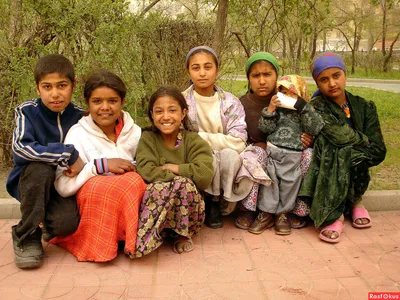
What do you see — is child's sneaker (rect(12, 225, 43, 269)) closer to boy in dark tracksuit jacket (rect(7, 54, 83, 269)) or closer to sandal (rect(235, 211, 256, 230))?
boy in dark tracksuit jacket (rect(7, 54, 83, 269))

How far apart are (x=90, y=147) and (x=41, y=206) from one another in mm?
548

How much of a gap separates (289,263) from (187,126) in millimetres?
1348

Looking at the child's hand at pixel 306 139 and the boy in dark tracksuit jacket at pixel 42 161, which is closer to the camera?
the boy in dark tracksuit jacket at pixel 42 161

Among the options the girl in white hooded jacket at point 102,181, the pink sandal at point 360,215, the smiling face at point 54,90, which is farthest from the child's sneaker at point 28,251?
the pink sandal at point 360,215

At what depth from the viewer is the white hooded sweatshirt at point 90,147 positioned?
3.05m

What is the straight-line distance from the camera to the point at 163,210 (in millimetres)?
3002

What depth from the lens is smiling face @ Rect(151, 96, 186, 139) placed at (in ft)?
Result: 10.7

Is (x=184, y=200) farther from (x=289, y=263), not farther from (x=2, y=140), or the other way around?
(x=2, y=140)

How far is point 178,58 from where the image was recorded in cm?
646

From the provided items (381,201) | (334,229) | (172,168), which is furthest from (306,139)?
(172,168)

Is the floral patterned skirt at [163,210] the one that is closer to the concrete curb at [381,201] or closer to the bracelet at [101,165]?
the bracelet at [101,165]

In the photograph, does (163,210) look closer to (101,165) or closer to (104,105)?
(101,165)

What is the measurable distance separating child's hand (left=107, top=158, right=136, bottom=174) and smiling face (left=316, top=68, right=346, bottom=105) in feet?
5.78

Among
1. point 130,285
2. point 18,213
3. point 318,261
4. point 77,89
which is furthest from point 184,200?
point 77,89
